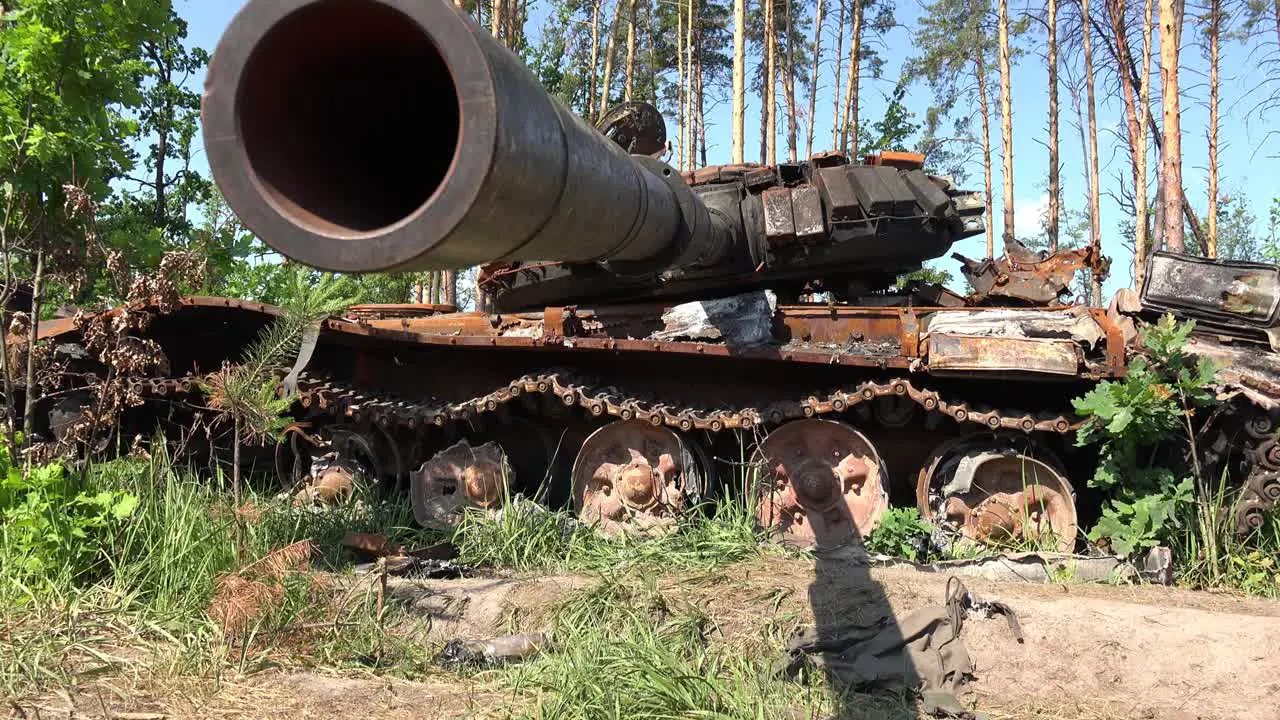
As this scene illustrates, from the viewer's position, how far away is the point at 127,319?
18.7ft

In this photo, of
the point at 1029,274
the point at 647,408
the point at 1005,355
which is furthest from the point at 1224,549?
the point at 647,408

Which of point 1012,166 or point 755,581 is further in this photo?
point 1012,166

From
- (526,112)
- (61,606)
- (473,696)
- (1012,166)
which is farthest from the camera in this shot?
(1012,166)

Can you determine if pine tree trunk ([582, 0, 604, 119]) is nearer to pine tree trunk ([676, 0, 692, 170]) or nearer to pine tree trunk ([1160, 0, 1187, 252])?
pine tree trunk ([676, 0, 692, 170])

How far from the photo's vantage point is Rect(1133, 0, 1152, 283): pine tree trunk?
17.4 meters

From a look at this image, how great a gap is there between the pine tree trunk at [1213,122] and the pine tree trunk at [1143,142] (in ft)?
9.16

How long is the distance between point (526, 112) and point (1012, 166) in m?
23.4

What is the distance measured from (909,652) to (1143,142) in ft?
57.5

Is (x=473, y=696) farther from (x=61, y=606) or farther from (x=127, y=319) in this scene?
(x=127, y=319)

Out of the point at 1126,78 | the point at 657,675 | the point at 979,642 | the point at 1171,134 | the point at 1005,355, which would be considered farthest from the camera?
the point at 1126,78

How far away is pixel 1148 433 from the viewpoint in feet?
17.8

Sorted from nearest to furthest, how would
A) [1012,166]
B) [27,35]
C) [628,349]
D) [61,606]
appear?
1. [61,606]
2. [27,35]
3. [628,349]
4. [1012,166]

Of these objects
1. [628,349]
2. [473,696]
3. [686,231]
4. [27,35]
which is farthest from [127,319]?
[686,231]

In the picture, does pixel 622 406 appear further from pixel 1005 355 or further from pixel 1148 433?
pixel 1148 433
